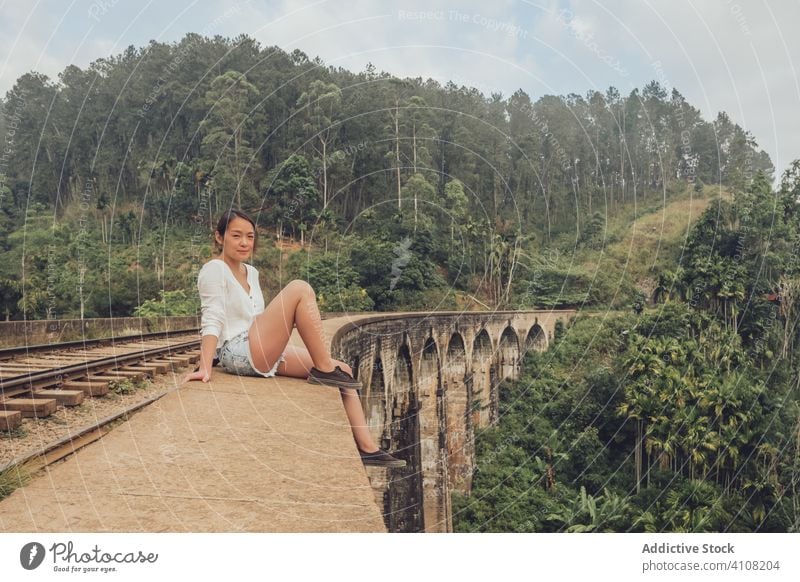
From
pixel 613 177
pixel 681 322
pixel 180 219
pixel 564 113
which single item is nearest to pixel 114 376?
pixel 180 219

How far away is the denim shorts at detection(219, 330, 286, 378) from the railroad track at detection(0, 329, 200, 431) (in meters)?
Answer: 1.12

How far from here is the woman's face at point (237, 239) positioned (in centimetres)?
422

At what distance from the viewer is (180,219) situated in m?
15.1

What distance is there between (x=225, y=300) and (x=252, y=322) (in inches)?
10.0

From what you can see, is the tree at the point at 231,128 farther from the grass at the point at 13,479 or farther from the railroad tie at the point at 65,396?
the grass at the point at 13,479

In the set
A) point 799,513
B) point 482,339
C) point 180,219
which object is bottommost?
point 799,513

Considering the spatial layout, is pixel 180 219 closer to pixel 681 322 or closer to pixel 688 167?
pixel 681 322

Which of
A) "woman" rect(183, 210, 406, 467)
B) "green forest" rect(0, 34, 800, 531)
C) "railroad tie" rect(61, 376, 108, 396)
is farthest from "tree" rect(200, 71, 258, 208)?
"woman" rect(183, 210, 406, 467)

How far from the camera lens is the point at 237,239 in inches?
167

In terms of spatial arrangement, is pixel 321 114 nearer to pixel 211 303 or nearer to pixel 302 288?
pixel 211 303

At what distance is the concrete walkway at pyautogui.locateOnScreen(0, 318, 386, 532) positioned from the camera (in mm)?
2533

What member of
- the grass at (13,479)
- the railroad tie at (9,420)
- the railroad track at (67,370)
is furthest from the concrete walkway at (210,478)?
the railroad track at (67,370)

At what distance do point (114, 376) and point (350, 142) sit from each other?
6.86 meters

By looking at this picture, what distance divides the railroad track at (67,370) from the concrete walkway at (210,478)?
2.88ft
